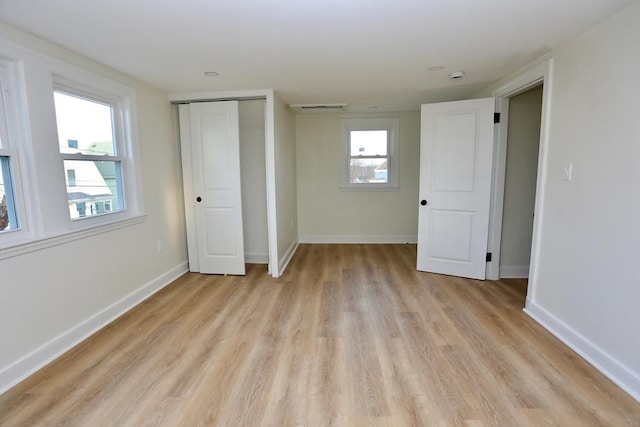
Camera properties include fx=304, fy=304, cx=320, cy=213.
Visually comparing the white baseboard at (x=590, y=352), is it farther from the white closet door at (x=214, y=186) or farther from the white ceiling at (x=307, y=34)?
the white closet door at (x=214, y=186)

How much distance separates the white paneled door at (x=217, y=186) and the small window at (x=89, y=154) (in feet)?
2.89

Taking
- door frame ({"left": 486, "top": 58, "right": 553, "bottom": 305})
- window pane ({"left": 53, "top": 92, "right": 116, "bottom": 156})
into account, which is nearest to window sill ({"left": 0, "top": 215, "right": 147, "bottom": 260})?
window pane ({"left": 53, "top": 92, "right": 116, "bottom": 156})

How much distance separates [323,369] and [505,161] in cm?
290

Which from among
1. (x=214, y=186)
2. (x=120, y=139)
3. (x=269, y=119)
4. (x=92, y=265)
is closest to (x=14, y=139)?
(x=120, y=139)

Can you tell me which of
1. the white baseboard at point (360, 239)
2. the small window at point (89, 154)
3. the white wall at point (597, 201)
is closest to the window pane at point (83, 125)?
the small window at point (89, 154)

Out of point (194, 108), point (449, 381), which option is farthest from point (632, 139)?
point (194, 108)

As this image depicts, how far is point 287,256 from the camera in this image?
429 cm

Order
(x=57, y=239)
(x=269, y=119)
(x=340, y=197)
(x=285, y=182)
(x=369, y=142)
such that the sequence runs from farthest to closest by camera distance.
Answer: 1. (x=340, y=197)
2. (x=369, y=142)
3. (x=285, y=182)
4. (x=269, y=119)
5. (x=57, y=239)

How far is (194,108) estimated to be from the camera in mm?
3508

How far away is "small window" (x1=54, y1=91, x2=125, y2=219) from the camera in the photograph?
234 cm

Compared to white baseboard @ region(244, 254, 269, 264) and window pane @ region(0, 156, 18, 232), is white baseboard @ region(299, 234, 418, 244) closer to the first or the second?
white baseboard @ region(244, 254, 269, 264)

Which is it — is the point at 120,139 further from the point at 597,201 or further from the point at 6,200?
the point at 597,201

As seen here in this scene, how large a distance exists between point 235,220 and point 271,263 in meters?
0.68

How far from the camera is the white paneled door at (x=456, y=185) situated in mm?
3344
